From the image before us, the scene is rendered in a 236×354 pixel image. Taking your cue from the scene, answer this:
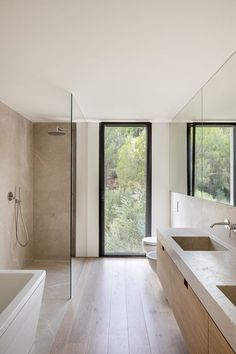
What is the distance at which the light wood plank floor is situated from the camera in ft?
7.61

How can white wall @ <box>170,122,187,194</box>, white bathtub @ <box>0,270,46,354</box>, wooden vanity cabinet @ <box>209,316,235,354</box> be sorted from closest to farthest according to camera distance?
1. wooden vanity cabinet @ <box>209,316,235,354</box>
2. white bathtub @ <box>0,270,46,354</box>
3. white wall @ <box>170,122,187,194</box>

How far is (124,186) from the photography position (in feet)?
15.6

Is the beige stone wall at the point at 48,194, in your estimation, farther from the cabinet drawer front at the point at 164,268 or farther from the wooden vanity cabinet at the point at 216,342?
the wooden vanity cabinet at the point at 216,342

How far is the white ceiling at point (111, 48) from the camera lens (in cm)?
163

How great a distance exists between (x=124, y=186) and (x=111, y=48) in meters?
2.89

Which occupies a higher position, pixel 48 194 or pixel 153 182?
pixel 153 182

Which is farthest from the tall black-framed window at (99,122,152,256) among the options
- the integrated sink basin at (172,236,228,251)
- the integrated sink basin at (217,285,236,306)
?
the integrated sink basin at (217,285,236,306)

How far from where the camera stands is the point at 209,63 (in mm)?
2365

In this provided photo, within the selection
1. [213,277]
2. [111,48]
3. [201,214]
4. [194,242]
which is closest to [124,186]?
[201,214]

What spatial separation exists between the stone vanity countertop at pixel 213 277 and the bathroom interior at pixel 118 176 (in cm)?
1

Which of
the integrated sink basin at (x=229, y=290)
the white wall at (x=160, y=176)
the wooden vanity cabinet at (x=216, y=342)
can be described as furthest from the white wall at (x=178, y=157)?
the wooden vanity cabinet at (x=216, y=342)

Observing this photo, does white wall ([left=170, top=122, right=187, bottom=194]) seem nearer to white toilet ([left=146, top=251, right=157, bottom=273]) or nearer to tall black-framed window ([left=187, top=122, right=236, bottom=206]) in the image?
tall black-framed window ([left=187, top=122, right=236, bottom=206])

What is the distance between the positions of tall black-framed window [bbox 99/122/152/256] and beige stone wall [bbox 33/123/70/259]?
26.5 inches

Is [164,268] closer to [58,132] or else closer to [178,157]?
[178,157]
